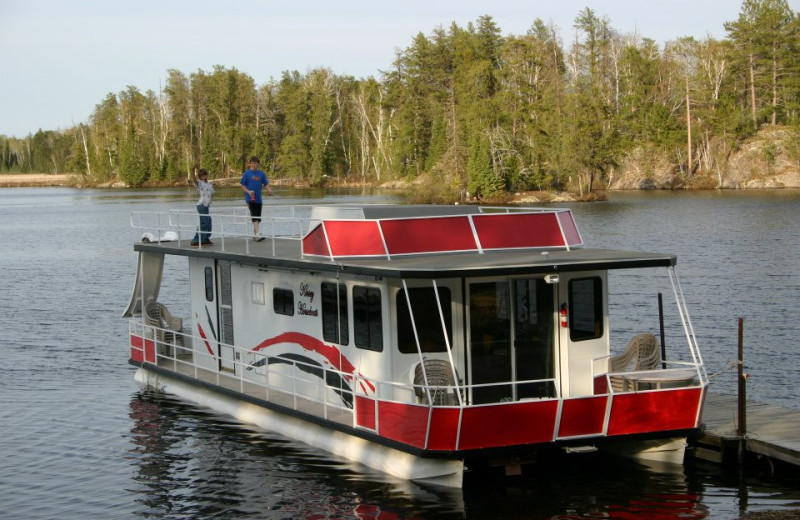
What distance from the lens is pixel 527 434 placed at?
14.0 metres

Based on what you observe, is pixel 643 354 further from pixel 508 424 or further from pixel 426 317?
pixel 426 317

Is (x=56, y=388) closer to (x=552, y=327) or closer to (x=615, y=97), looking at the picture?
(x=552, y=327)

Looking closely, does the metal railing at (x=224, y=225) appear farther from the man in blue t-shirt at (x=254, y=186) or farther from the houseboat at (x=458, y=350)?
the houseboat at (x=458, y=350)

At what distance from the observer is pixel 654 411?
14.6m

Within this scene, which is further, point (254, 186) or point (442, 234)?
point (254, 186)

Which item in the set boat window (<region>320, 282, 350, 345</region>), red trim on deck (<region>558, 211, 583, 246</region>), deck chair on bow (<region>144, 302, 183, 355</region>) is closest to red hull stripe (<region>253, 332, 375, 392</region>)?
boat window (<region>320, 282, 350, 345</region>)

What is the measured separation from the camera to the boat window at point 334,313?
16125mm

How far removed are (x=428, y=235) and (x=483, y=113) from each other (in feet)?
253

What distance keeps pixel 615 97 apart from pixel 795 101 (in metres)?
18.7

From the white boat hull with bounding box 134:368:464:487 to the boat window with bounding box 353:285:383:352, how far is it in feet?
4.98

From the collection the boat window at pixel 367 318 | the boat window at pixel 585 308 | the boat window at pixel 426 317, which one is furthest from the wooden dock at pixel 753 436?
the boat window at pixel 367 318

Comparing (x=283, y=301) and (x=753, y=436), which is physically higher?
(x=283, y=301)

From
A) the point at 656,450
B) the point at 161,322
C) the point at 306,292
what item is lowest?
the point at 656,450

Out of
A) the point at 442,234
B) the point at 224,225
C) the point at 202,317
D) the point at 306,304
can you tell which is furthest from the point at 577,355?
the point at 224,225
